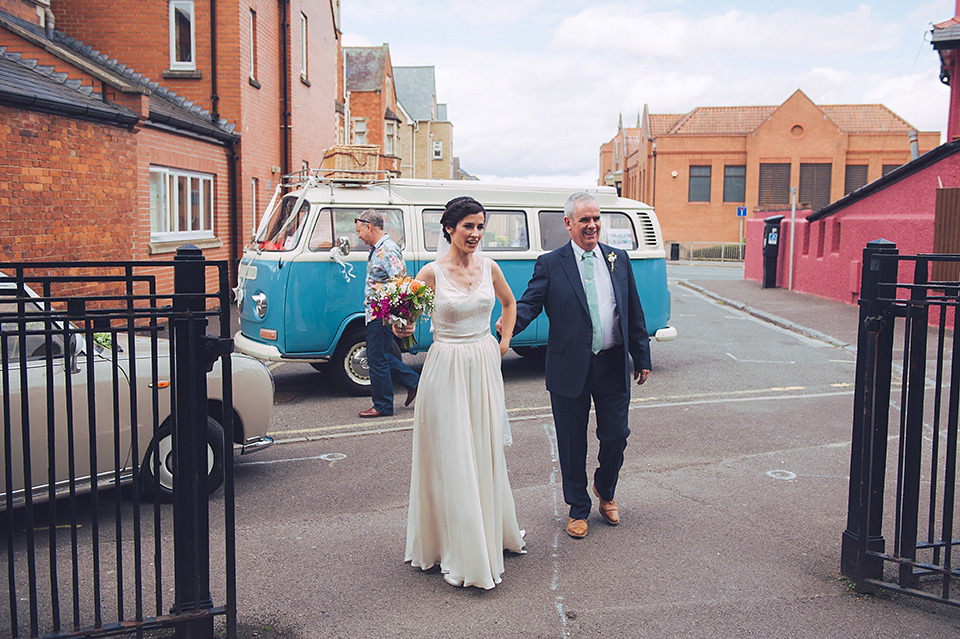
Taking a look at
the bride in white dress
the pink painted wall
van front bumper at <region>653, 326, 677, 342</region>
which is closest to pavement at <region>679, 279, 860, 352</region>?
the pink painted wall

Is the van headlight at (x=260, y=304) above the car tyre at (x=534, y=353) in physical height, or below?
above

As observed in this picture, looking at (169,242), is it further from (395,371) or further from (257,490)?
(257,490)

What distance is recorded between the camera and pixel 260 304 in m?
9.60

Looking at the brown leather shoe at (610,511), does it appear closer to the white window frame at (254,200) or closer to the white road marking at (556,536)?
the white road marking at (556,536)

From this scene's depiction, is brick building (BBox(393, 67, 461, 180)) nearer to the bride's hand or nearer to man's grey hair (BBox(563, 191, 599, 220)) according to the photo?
man's grey hair (BBox(563, 191, 599, 220))

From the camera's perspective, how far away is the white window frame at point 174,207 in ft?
49.6

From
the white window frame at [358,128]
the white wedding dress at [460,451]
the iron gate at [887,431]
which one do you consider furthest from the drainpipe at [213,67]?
the white window frame at [358,128]

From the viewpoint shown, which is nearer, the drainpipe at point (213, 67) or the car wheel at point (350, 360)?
the car wheel at point (350, 360)

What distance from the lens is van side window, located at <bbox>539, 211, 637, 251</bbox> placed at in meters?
10.9

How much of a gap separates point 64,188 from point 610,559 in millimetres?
9749

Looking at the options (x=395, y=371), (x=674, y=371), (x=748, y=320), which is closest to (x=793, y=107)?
(x=748, y=320)

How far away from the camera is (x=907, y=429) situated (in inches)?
171

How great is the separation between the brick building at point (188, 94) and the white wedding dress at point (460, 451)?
8773mm

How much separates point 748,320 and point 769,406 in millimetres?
9046
